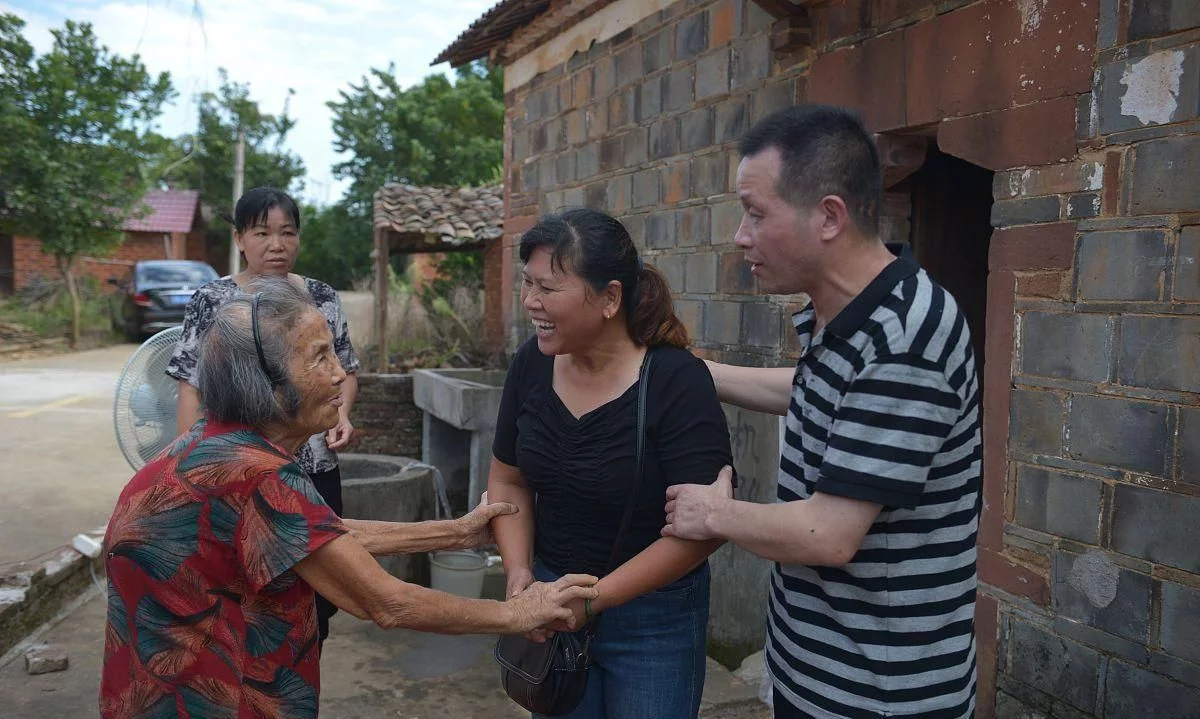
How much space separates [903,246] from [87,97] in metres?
19.6

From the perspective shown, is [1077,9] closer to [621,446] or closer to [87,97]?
[621,446]

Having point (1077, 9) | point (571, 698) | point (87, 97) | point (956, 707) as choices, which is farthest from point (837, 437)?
point (87, 97)

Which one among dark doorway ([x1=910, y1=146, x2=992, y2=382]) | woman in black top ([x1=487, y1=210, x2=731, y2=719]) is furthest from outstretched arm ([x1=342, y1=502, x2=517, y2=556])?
dark doorway ([x1=910, y1=146, x2=992, y2=382])

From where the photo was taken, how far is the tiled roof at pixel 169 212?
26422mm

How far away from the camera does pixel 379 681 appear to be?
4.60 m

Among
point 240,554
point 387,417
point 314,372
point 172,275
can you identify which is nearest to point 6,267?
point 172,275

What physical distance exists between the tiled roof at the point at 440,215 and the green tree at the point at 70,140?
8.36m

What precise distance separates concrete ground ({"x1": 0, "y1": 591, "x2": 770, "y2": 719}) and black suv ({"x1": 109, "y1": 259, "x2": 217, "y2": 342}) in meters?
15.0

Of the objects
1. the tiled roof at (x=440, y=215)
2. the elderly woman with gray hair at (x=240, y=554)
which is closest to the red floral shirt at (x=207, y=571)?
the elderly woman with gray hair at (x=240, y=554)

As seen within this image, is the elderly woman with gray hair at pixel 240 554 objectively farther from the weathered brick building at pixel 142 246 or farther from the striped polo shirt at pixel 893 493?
the weathered brick building at pixel 142 246

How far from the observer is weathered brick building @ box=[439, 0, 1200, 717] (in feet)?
9.20

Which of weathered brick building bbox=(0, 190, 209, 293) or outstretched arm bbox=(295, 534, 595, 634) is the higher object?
weathered brick building bbox=(0, 190, 209, 293)

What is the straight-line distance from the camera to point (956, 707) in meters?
1.74

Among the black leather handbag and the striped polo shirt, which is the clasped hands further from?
the striped polo shirt
